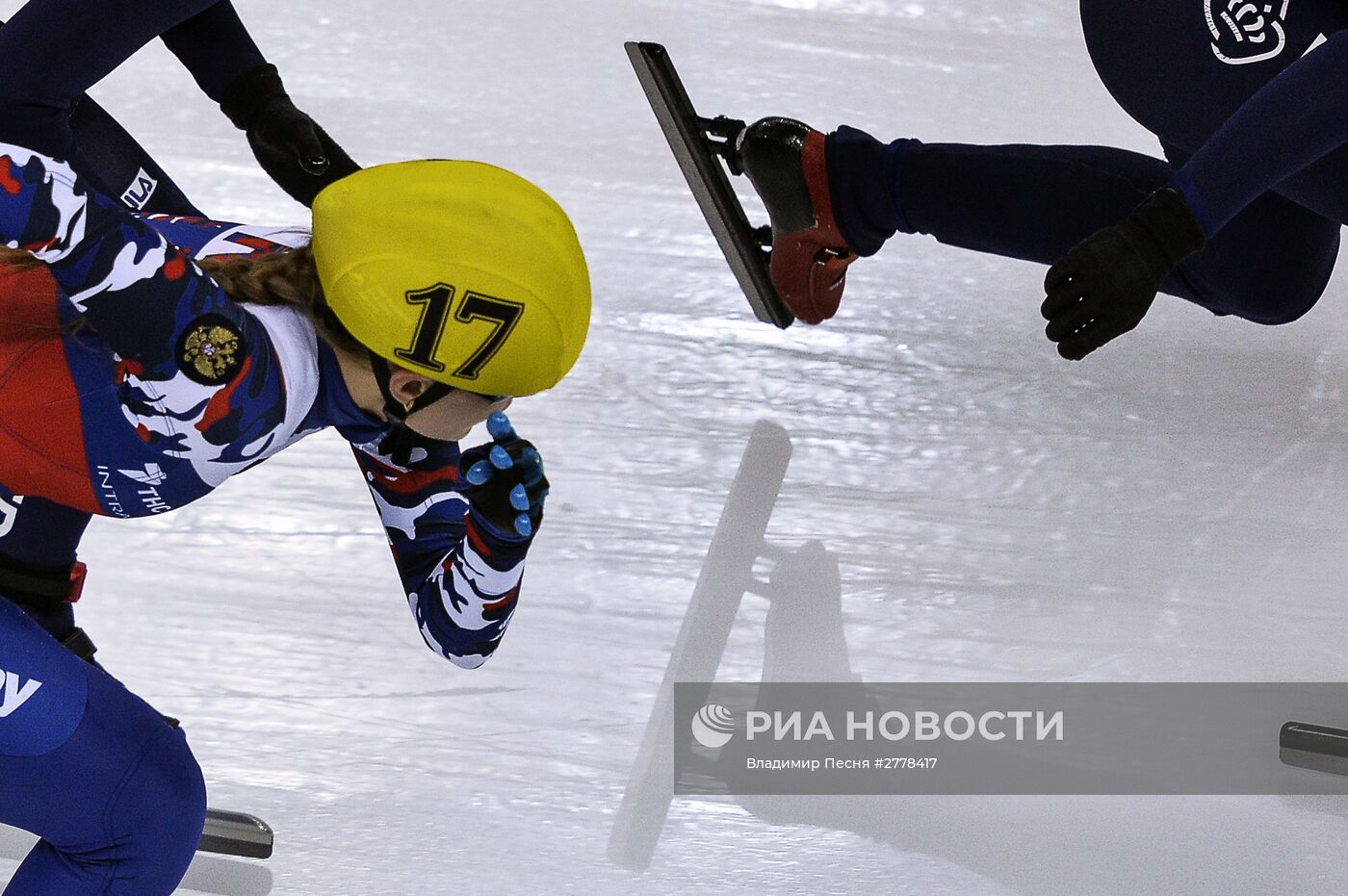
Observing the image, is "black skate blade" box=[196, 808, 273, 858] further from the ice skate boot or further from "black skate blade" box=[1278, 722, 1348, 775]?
"black skate blade" box=[1278, 722, 1348, 775]

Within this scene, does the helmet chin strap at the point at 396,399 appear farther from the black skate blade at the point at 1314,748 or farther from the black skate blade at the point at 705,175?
the black skate blade at the point at 1314,748

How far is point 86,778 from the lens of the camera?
3.60ft

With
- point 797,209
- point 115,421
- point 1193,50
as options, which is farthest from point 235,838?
point 1193,50

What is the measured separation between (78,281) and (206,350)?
A: 0.10 m

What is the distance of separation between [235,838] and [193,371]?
0.58m

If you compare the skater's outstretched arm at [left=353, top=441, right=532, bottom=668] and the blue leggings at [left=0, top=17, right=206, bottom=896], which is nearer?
the blue leggings at [left=0, top=17, right=206, bottom=896]

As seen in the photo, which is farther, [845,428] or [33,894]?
[845,428]

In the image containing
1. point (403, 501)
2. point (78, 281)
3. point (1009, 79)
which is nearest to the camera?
point (78, 281)

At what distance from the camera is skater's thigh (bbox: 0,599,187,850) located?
1.08m

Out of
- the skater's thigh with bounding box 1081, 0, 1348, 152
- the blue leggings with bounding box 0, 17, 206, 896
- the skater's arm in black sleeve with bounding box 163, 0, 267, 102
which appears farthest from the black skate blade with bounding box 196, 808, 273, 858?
the skater's thigh with bounding box 1081, 0, 1348, 152

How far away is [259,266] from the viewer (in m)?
1.14

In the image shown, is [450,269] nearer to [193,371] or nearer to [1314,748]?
[193,371]

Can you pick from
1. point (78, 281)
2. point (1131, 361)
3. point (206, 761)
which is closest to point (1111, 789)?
point (1131, 361)

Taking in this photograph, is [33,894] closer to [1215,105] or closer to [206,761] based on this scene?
[206,761]
